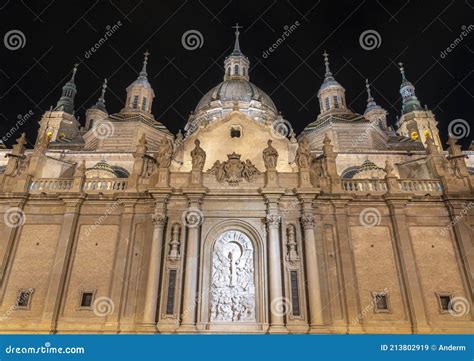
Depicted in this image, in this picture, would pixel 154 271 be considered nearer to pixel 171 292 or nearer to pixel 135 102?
pixel 171 292

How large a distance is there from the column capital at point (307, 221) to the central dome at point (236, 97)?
94.2 feet

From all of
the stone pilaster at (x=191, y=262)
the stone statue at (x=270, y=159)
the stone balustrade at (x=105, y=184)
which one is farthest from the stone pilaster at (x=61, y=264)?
the stone statue at (x=270, y=159)

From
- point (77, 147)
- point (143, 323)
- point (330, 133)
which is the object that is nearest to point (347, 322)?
point (143, 323)

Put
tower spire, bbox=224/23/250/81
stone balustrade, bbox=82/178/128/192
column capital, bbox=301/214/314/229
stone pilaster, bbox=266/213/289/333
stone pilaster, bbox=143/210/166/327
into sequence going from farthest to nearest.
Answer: tower spire, bbox=224/23/250/81, stone balustrade, bbox=82/178/128/192, column capital, bbox=301/214/314/229, stone pilaster, bbox=143/210/166/327, stone pilaster, bbox=266/213/289/333

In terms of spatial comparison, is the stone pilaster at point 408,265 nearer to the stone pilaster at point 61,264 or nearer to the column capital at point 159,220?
the column capital at point 159,220

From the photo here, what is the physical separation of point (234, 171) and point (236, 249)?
14.8 feet

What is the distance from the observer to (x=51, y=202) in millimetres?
21609

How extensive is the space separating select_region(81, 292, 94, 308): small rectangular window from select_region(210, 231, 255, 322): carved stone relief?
20.7ft

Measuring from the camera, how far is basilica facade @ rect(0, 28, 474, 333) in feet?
60.2

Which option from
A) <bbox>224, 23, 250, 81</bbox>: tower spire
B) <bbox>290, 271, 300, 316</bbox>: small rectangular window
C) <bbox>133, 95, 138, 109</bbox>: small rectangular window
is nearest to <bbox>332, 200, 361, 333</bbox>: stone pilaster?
<bbox>290, 271, 300, 316</bbox>: small rectangular window

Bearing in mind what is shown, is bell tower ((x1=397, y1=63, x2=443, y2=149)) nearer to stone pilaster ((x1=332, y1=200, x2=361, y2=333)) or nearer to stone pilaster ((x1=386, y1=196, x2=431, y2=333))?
stone pilaster ((x1=386, y1=196, x2=431, y2=333))

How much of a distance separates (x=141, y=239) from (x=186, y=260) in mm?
3067

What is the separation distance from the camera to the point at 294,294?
734 inches

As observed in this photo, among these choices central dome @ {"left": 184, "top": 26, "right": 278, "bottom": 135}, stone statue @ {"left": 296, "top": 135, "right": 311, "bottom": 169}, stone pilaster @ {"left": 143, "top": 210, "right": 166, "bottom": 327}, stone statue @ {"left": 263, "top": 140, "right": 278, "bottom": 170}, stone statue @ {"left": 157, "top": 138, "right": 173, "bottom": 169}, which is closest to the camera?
stone pilaster @ {"left": 143, "top": 210, "right": 166, "bottom": 327}
